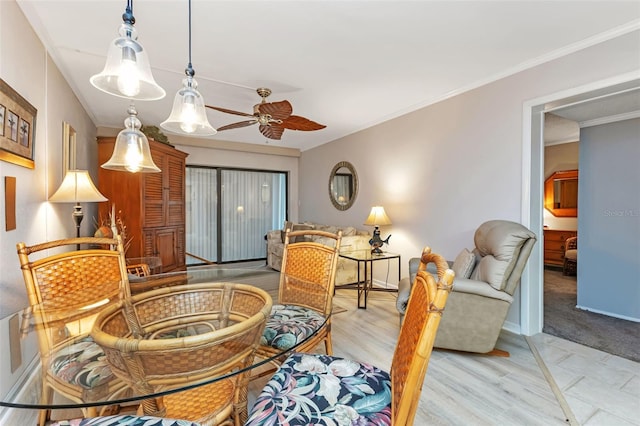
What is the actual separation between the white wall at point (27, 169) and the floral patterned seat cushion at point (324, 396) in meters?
1.07

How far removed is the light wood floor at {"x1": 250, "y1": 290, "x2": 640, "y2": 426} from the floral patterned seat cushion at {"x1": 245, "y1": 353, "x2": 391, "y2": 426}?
0.72 meters

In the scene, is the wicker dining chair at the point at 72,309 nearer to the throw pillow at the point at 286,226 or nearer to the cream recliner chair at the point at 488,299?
the cream recliner chair at the point at 488,299

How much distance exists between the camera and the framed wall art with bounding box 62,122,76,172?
9.52 ft

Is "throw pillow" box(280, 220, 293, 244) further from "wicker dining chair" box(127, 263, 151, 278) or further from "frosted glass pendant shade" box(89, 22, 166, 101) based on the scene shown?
"frosted glass pendant shade" box(89, 22, 166, 101)

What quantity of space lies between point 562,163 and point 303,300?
18.4 ft

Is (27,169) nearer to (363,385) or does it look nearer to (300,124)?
(300,124)

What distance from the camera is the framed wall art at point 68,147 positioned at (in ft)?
9.52

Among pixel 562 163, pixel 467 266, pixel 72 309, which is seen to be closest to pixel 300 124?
pixel 467 266

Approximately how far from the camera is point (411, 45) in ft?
7.89

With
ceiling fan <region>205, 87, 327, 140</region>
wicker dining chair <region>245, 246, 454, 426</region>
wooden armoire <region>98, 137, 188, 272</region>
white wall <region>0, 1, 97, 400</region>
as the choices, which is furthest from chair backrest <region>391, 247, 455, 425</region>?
wooden armoire <region>98, 137, 188, 272</region>

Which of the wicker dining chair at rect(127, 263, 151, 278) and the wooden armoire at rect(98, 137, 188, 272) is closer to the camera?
the wicker dining chair at rect(127, 263, 151, 278)

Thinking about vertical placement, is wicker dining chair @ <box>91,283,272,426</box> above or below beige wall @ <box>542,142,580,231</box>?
below

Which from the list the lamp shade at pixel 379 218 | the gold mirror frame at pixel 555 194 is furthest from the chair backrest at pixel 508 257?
the gold mirror frame at pixel 555 194

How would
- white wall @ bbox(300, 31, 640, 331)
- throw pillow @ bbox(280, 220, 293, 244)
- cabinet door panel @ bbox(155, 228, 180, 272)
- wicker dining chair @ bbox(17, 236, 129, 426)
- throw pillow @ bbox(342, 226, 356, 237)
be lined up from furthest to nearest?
throw pillow @ bbox(280, 220, 293, 244) < throw pillow @ bbox(342, 226, 356, 237) < cabinet door panel @ bbox(155, 228, 180, 272) < white wall @ bbox(300, 31, 640, 331) < wicker dining chair @ bbox(17, 236, 129, 426)
